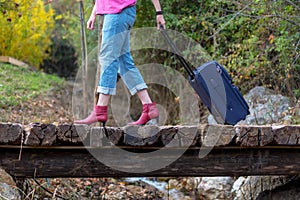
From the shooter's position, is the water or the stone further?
the water

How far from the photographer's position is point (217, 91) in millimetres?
4469

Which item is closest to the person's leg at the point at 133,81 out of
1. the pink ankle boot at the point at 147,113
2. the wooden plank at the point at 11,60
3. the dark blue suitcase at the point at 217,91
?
the pink ankle boot at the point at 147,113

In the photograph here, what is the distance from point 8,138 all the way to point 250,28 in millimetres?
4936

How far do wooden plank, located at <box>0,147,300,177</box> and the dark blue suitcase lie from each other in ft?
1.45

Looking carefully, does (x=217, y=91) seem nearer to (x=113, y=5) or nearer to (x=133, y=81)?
(x=133, y=81)

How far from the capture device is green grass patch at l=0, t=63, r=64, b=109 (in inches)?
324

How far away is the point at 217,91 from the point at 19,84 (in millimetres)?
6205

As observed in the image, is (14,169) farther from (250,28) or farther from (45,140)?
(250,28)

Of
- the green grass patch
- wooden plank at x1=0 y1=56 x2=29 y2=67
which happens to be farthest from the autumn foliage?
the green grass patch

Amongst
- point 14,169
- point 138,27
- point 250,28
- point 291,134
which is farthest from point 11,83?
point 291,134

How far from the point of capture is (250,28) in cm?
787

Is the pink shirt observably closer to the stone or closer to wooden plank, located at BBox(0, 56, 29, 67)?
the stone

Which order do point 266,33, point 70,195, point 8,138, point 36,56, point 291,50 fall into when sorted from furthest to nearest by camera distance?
1. point 36,56
2. point 266,33
3. point 291,50
4. point 70,195
5. point 8,138

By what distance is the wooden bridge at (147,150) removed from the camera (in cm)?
377
